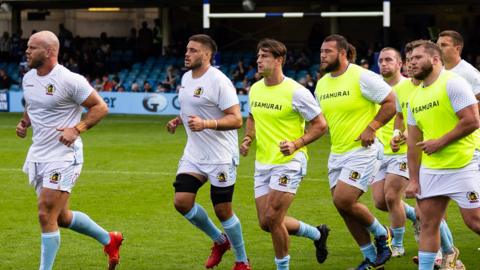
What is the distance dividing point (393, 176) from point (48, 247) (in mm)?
3675

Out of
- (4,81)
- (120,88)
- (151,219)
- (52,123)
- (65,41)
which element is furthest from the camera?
(65,41)

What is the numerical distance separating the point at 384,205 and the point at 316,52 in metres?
27.4

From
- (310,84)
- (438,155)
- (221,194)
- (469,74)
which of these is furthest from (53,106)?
(310,84)

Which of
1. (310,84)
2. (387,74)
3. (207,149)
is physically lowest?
(310,84)

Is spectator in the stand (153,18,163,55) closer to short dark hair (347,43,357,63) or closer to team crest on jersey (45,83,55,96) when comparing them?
short dark hair (347,43,357,63)

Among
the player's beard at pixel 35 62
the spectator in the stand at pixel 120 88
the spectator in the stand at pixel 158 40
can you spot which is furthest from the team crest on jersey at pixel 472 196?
the spectator in the stand at pixel 158 40

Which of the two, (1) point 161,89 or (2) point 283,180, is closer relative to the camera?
(2) point 283,180

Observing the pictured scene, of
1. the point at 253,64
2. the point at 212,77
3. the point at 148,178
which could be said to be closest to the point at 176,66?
the point at 253,64

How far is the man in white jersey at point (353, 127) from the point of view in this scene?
10344 mm

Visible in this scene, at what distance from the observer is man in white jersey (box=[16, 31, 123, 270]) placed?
977 cm

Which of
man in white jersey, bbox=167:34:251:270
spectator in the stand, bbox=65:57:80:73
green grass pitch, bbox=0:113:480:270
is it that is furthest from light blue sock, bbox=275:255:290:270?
spectator in the stand, bbox=65:57:80:73

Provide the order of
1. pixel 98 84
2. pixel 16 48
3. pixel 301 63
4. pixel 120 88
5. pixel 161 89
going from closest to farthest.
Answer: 1. pixel 161 89
2. pixel 120 88
3. pixel 301 63
4. pixel 98 84
5. pixel 16 48

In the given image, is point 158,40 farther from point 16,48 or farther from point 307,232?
point 307,232

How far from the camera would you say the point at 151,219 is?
1401 cm
